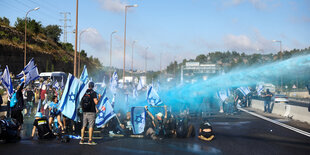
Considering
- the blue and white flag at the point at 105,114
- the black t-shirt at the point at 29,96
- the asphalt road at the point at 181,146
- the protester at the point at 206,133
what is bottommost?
the asphalt road at the point at 181,146

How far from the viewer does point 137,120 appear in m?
12.8

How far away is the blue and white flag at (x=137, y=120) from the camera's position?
12.8 metres

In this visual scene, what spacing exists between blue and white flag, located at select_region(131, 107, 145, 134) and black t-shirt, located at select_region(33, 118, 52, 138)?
9.28 ft

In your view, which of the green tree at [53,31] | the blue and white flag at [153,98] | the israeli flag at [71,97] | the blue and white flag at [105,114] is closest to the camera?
the israeli flag at [71,97]

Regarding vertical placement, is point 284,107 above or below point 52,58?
below

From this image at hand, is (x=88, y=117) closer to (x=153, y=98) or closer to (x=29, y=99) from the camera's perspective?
(x=153, y=98)

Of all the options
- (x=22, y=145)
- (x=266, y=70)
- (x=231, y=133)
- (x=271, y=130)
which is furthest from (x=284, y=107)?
(x=22, y=145)

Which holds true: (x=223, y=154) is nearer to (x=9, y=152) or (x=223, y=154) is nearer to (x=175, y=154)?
(x=175, y=154)

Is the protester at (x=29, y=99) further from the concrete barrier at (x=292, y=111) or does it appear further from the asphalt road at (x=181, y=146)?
the concrete barrier at (x=292, y=111)

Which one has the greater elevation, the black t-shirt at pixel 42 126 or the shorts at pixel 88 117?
the shorts at pixel 88 117

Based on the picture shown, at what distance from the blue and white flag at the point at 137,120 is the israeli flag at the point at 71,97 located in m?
1.93

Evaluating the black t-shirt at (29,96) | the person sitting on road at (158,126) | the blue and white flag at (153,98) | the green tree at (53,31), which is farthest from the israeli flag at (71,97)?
the green tree at (53,31)

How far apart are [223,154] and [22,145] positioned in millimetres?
5624

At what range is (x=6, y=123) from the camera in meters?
11.3
